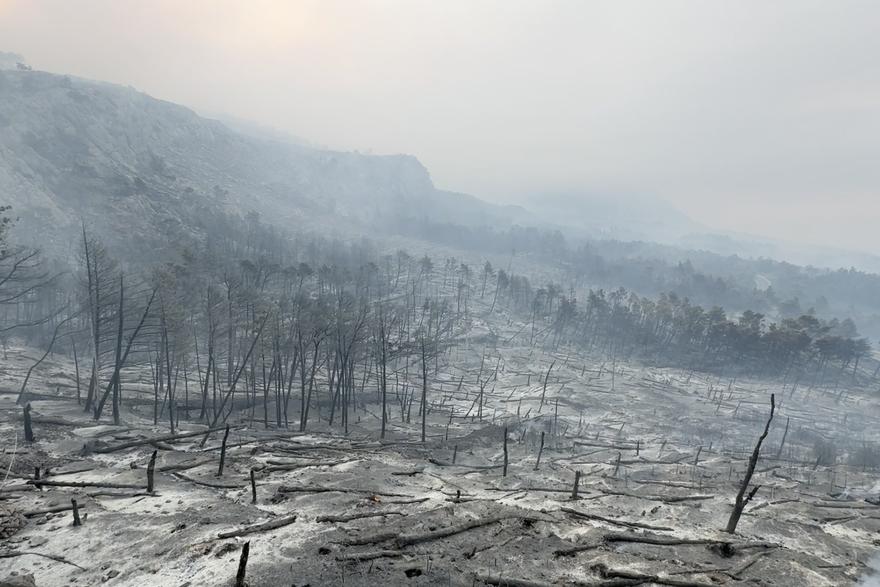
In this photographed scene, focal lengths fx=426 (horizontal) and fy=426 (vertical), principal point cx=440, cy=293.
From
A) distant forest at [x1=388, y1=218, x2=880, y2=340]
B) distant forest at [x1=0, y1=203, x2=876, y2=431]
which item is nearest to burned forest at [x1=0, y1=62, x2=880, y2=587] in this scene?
distant forest at [x1=0, y1=203, x2=876, y2=431]

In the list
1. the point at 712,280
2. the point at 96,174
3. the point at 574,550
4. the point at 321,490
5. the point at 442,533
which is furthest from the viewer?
the point at 712,280

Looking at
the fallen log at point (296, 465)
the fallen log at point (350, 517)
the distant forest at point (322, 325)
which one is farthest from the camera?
the distant forest at point (322, 325)

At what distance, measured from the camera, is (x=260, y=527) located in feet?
38.9

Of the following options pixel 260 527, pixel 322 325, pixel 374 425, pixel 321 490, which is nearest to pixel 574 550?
pixel 260 527

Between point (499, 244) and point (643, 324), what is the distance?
9953 centimetres

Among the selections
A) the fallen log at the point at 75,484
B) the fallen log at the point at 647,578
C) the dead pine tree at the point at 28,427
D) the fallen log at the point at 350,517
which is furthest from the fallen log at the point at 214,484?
the fallen log at the point at 647,578

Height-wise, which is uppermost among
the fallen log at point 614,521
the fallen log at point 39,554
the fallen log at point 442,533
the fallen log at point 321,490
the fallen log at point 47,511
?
the fallen log at point 442,533

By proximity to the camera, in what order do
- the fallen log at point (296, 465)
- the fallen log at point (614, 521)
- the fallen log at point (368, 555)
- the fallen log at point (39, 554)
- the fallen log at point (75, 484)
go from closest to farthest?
the fallen log at point (368, 555), the fallen log at point (39, 554), the fallen log at point (614, 521), the fallen log at point (75, 484), the fallen log at point (296, 465)

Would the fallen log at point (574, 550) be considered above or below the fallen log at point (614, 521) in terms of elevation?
above

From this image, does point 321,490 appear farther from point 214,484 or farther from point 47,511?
point 47,511

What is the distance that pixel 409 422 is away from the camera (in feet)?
151

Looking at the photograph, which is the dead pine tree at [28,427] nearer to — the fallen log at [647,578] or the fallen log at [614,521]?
the fallen log at [614,521]

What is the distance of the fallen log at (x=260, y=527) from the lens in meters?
11.3

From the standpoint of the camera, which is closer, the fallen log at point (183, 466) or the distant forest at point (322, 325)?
the fallen log at point (183, 466)
